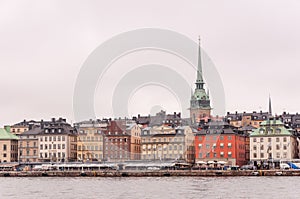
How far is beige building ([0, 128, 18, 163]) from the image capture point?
129 m

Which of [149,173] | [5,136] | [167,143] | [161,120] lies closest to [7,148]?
[5,136]

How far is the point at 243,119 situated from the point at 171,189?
90497mm

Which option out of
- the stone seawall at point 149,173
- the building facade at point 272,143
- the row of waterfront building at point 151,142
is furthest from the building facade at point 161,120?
the stone seawall at point 149,173

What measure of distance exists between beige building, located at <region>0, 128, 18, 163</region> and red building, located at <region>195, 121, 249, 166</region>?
1405 inches

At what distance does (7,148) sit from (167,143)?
30.5 m

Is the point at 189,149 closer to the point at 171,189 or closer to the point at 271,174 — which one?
the point at 271,174

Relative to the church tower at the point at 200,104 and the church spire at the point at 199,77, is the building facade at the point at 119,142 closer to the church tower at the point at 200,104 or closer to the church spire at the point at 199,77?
the church tower at the point at 200,104

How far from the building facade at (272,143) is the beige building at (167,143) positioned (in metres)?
12.2

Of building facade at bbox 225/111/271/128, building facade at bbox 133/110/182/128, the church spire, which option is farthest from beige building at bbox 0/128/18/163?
the church spire

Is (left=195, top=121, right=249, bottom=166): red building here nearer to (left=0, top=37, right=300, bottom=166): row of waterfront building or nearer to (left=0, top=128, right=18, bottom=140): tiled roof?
(left=0, top=37, right=300, bottom=166): row of waterfront building

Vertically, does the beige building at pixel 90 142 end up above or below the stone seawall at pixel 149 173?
above

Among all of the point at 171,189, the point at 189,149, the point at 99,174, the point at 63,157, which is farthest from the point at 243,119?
the point at 171,189

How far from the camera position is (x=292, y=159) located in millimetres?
114125

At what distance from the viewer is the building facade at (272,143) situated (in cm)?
11662
